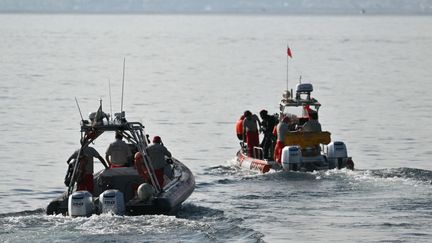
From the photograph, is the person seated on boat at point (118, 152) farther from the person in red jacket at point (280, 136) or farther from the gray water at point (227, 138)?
the person in red jacket at point (280, 136)

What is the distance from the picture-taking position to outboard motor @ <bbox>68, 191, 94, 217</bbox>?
23.3 metres

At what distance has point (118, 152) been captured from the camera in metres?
25.5

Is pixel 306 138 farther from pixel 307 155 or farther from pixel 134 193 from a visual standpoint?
pixel 134 193

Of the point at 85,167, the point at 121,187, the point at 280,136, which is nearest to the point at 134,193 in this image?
the point at 121,187

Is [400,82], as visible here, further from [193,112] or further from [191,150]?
[191,150]

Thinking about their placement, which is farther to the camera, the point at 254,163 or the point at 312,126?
the point at 254,163

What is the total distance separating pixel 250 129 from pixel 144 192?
9128 millimetres

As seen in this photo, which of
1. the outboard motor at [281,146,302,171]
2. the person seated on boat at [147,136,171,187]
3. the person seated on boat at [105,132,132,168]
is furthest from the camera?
the outboard motor at [281,146,302,171]

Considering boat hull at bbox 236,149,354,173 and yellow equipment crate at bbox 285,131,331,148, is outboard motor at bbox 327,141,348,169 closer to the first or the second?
boat hull at bbox 236,149,354,173

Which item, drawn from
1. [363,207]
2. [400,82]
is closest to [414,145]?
[363,207]

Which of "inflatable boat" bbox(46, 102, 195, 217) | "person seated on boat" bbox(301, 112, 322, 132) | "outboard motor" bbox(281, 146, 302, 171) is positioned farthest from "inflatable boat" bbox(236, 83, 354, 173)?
"inflatable boat" bbox(46, 102, 195, 217)

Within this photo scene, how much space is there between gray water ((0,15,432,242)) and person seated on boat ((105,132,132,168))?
1.71 metres

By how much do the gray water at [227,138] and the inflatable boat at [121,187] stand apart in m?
0.35

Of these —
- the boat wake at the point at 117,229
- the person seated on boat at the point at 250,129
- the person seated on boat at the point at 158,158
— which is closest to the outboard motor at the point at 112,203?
the boat wake at the point at 117,229
